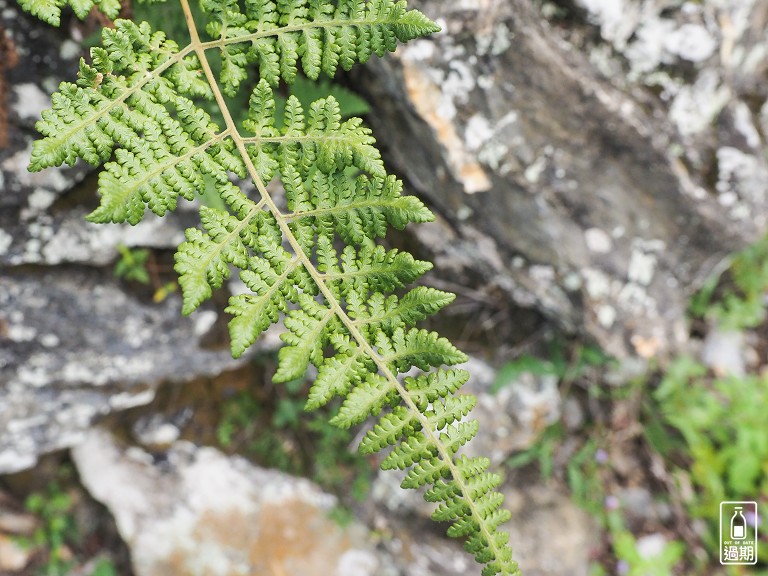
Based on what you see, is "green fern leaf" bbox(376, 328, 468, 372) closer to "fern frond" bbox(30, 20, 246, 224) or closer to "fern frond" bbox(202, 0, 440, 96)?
"fern frond" bbox(30, 20, 246, 224)

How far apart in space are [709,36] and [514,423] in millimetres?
2757

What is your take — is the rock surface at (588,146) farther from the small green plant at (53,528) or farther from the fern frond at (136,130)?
the small green plant at (53,528)

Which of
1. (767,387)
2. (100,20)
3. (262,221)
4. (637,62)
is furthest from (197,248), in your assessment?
(767,387)

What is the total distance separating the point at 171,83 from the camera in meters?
1.86

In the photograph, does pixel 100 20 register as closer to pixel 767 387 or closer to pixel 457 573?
pixel 457 573

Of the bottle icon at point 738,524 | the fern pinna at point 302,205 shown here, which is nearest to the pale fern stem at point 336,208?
the fern pinna at point 302,205

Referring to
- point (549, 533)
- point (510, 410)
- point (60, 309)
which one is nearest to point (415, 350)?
point (60, 309)

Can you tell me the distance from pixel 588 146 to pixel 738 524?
10.1ft

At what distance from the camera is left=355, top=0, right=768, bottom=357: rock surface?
297 cm

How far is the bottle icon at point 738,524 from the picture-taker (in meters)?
4.22

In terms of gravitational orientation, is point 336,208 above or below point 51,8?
below

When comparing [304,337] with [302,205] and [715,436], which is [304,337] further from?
[715,436]

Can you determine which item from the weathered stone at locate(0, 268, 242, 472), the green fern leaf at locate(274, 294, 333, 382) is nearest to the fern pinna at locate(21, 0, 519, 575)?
the green fern leaf at locate(274, 294, 333, 382)

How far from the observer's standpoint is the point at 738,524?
13.9 feet
